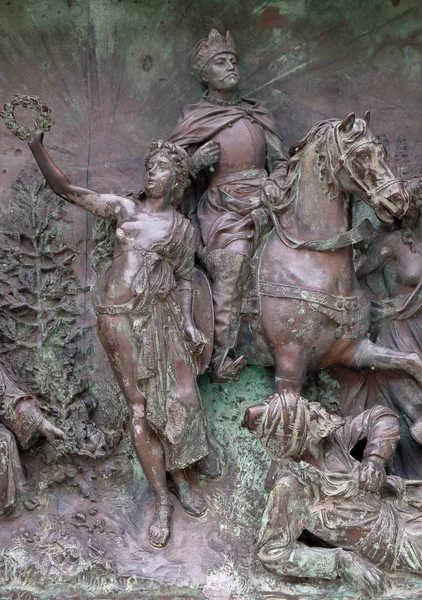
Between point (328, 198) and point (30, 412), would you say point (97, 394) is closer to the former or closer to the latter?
point (30, 412)

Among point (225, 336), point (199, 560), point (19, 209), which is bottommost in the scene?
point (199, 560)

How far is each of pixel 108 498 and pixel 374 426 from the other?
1.60 meters

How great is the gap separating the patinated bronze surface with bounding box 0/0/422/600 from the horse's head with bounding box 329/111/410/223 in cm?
1

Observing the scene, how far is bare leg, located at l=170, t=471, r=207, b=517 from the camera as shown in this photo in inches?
292

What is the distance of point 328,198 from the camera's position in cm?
751

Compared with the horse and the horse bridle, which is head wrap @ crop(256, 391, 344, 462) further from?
the horse bridle

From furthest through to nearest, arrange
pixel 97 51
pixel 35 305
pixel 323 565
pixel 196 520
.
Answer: pixel 97 51, pixel 35 305, pixel 196 520, pixel 323 565

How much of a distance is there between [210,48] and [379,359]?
7.28 ft

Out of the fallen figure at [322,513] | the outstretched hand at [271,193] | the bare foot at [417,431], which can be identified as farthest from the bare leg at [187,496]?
the outstretched hand at [271,193]

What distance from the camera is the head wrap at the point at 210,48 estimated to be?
26.6ft

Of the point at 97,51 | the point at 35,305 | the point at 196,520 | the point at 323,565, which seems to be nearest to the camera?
the point at 323,565

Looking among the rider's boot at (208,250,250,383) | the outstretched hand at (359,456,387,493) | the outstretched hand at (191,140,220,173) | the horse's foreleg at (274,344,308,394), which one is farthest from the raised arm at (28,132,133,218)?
the outstretched hand at (359,456,387,493)

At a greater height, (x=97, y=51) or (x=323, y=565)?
(x=97, y=51)

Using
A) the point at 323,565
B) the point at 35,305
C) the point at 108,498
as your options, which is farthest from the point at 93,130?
the point at 323,565
